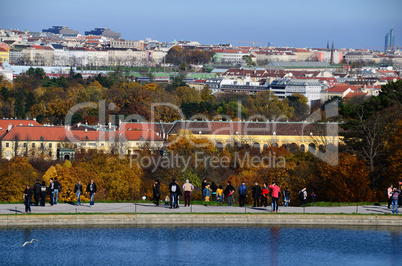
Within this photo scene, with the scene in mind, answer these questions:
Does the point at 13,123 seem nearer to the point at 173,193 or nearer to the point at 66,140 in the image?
the point at 66,140

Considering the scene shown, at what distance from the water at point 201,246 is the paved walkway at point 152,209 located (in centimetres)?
107

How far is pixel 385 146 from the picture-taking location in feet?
101

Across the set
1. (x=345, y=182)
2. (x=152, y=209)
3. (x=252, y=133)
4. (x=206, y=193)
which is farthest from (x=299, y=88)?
(x=152, y=209)

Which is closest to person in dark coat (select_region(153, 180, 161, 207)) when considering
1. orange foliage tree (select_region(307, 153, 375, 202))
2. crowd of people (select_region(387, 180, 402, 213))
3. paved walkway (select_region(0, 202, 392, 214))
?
paved walkway (select_region(0, 202, 392, 214))

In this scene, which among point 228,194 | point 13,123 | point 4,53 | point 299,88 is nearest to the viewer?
point 228,194

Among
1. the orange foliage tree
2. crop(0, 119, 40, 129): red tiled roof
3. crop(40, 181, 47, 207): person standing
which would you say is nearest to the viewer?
crop(40, 181, 47, 207): person standing

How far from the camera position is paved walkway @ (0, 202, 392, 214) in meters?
22.4

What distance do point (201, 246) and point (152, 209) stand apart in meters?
3.01

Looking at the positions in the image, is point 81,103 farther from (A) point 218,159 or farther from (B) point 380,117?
(B) point 380,117

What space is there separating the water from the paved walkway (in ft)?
3.52

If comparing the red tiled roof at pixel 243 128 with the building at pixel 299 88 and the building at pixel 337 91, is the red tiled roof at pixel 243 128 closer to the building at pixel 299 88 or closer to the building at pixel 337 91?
the building at pixel 337 91

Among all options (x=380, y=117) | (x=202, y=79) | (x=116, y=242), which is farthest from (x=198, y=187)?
(x=202, y=79)

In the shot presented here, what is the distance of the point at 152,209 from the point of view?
2283cm

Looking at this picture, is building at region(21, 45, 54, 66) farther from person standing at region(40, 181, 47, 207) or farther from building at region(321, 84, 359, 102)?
person standing at region(40, 181, 47, 207)
